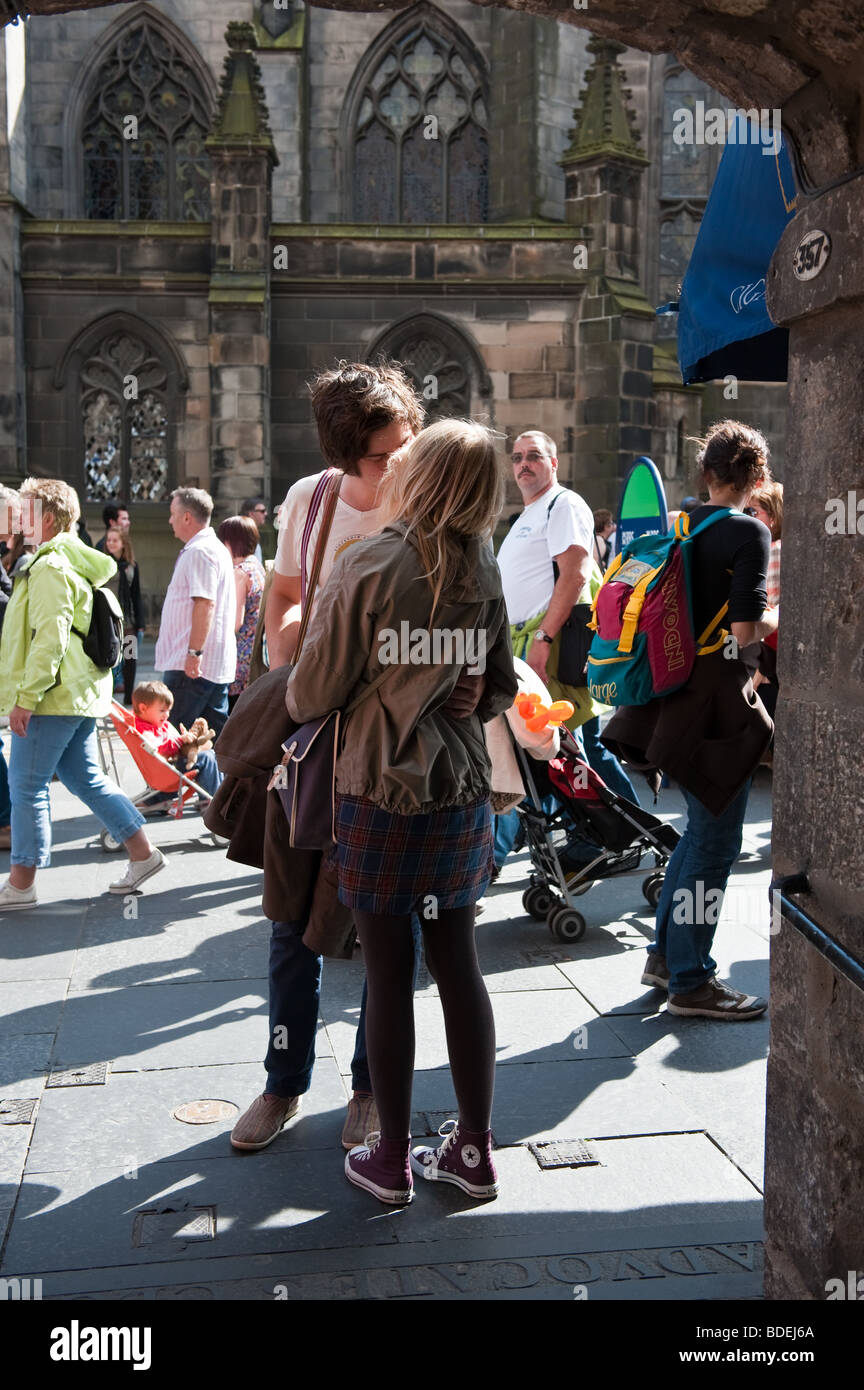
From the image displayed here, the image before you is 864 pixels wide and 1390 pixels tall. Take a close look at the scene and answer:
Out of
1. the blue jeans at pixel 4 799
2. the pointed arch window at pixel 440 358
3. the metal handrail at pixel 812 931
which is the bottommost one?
the blue jeans at pixel 4 799

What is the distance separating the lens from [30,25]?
67.2ft

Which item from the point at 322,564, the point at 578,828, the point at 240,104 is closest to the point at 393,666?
the point at 322,564

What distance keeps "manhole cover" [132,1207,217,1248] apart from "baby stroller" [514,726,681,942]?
253 centimetres

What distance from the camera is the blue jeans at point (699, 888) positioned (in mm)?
4648

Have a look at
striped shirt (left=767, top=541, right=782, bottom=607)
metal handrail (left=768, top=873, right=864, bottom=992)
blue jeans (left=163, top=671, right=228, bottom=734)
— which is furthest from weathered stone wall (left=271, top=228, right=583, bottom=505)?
metal handrail (left=768, top=873, right=864, bottom=992)

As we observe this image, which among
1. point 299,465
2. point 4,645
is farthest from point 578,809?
point 299,465

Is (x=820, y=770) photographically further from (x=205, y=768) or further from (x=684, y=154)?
(x=684, y=154)

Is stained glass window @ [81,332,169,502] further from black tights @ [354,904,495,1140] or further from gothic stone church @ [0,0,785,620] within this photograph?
black tights @ [354,904,495,1140]

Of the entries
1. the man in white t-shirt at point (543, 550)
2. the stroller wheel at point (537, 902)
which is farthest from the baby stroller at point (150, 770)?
the man in white t-shirt at point (543, 550)

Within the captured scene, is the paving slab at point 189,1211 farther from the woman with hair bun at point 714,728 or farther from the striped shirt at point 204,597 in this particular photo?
the striped shirt at point 204,597

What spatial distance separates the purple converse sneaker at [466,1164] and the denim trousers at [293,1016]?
0.29m

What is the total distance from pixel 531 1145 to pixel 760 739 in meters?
1.64
